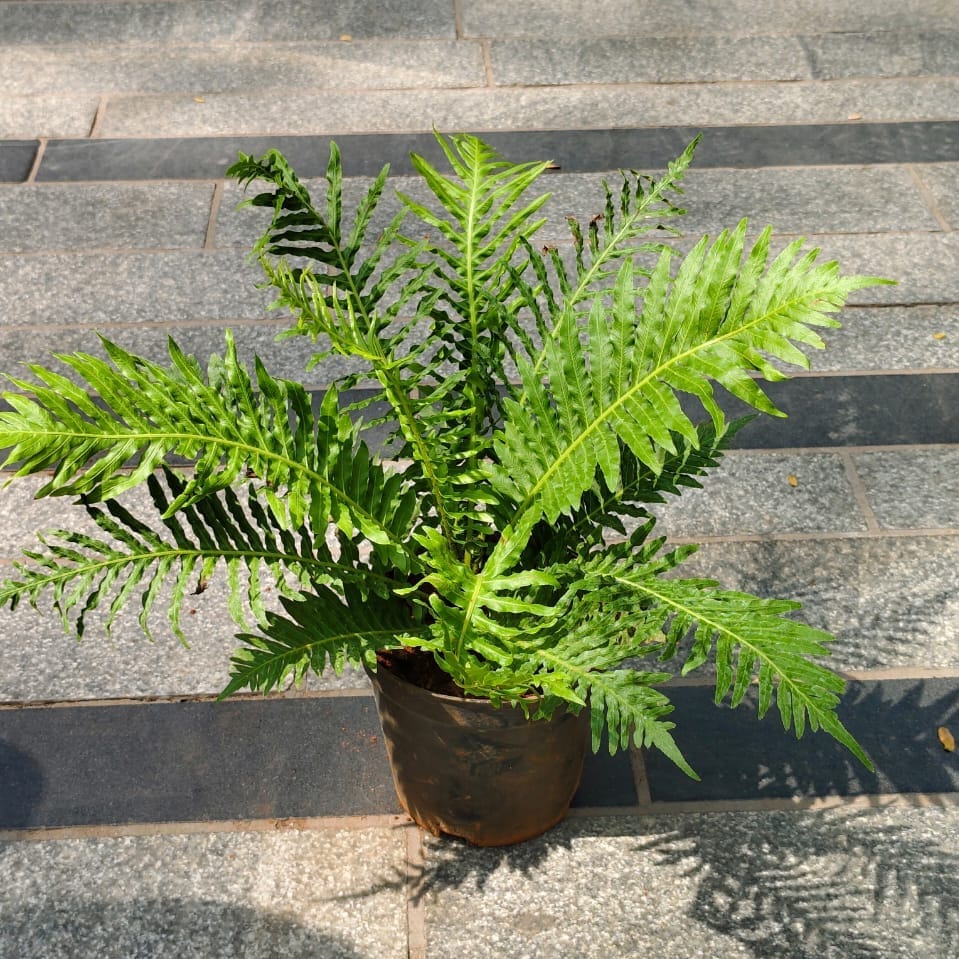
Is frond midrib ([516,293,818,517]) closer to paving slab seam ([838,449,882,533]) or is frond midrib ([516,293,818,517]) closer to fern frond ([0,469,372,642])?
fern frond ([0,469,372,642])

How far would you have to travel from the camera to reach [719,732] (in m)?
2.10

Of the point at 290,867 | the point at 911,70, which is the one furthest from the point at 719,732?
Answer: the point at 911,70

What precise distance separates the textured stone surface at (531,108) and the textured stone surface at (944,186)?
29cm

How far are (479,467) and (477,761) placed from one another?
0.44 meters

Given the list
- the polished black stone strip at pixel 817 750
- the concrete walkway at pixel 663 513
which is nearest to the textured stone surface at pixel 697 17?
the concrete walkway at pixel 663 513

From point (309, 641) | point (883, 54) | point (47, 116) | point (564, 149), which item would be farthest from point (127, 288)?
point (883, 54)

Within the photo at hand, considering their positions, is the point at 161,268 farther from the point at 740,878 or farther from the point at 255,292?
the point at 740,878

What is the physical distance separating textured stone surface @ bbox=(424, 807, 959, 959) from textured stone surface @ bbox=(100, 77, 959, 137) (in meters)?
2.35

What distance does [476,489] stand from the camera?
1.60 metres

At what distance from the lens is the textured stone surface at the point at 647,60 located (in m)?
3.85

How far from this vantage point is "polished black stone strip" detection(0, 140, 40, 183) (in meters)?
3.41

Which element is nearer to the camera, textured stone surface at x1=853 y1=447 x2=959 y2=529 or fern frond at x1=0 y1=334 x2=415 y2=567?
fern frond at x1=0 y1=334 x2=415 y2=567

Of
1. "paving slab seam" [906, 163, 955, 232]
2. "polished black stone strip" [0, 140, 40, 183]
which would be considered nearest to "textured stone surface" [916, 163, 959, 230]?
"paving slab seam" [906, 163, 955, 232]

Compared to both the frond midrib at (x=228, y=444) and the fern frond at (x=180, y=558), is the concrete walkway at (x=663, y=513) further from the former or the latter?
the frond midrib at (x=228, y=444)
